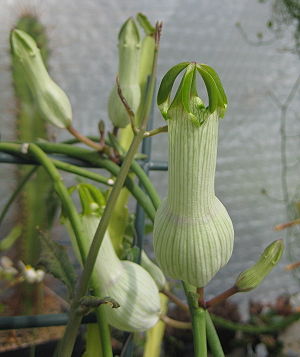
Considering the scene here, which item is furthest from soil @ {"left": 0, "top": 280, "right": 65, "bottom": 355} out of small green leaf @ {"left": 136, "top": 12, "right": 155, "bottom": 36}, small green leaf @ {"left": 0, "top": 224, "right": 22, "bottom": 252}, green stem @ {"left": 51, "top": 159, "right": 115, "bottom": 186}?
small green leaf @ {"left": 136, "top": 12, "right": 155, "bottom": 36}

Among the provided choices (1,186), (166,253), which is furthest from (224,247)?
(1,186)

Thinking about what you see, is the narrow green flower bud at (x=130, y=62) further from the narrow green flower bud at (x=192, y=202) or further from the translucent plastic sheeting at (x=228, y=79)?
the translucent plastic sheeting at (x=228, y=79)

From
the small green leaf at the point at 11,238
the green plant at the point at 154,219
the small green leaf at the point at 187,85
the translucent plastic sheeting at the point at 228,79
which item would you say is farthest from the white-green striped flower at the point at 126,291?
the translucent plastic sheeting at the point at 228,79

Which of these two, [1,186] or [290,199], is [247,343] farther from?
[1,186]

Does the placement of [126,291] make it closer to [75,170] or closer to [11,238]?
[75,170]

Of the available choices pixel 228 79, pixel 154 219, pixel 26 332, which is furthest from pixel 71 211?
pixel 228 79

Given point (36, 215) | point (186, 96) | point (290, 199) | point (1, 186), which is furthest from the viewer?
point (290, 199)

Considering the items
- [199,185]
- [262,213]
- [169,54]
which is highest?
[169,54]
